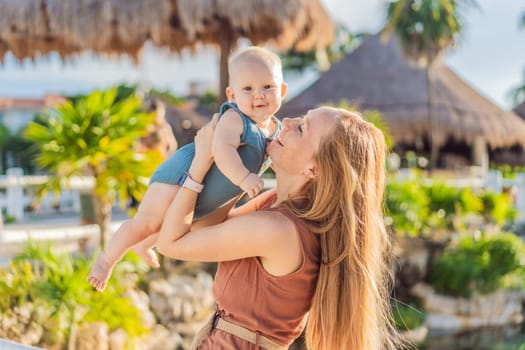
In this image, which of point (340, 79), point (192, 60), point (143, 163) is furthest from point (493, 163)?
point (143, 163)

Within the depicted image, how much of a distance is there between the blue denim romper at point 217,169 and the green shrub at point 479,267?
8.75 metres

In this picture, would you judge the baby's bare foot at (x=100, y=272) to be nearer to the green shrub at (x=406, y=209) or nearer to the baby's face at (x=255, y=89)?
the baby's face at (x=255, y=89)

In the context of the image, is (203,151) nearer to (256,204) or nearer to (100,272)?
(256,204)

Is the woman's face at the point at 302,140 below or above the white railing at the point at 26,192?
above

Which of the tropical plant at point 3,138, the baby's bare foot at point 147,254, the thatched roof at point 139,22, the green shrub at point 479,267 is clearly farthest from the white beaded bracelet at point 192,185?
the tropical plant at point 3,138

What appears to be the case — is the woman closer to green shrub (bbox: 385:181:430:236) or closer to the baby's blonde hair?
the baby's blonde hair

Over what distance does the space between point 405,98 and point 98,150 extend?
17.3 metres

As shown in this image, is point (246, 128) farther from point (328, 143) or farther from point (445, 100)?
point (445, 100)

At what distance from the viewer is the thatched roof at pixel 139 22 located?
10.4 m

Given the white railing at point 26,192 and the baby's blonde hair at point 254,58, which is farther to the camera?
the white railing at point 26,192

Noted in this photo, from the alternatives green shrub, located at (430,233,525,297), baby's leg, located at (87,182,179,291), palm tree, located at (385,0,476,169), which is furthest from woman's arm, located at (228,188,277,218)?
palm tree, located at (385,0,476,169)

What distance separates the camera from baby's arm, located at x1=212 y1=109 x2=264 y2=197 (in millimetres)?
1966

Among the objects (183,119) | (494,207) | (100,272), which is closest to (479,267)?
(494,207)

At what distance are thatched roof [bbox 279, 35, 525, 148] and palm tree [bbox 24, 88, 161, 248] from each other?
49.3 ft
